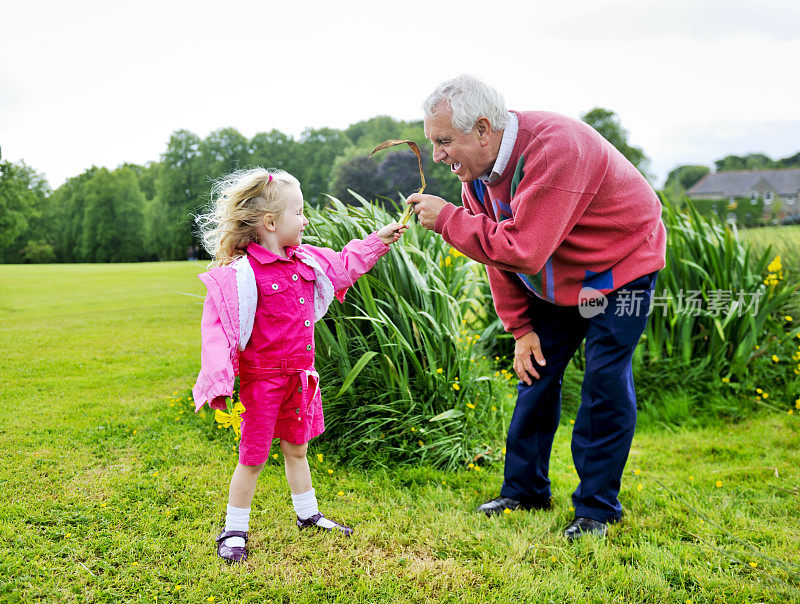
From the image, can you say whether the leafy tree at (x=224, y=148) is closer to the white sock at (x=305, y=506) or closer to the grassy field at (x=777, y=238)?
the grassy field at (x=777, y=238)

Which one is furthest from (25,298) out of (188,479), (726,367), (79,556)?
(726,367)

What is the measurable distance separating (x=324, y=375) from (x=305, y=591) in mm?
1180

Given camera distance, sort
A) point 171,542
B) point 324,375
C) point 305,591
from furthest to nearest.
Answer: point 324,375 < point 171,542 < point 305,591

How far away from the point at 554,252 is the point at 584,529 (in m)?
1.10

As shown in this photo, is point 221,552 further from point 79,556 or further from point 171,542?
point 79,556

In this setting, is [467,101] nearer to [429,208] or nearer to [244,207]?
[429,208]

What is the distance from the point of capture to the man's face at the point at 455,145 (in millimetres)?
1888

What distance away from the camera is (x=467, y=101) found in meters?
1.85

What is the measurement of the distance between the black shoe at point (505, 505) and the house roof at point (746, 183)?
63.9 meters

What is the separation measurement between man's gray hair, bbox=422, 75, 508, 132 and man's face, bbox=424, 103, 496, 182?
0.02 meters

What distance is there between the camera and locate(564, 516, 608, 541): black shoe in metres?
2.13

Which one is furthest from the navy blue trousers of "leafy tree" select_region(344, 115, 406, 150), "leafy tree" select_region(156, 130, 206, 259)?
"leafy tree" select_region(344, 115, 406, 150)

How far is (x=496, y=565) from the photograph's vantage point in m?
1.97

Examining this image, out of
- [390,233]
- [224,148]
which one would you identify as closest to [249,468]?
[390,233]
